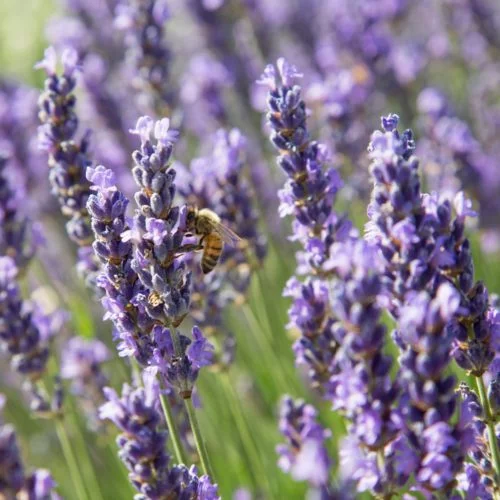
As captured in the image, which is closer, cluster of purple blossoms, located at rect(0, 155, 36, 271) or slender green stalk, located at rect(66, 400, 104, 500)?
cluster of purple blossoms, located at rect(0, 155, 36, 271)

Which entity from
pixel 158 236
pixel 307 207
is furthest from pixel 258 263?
pixel 158 236

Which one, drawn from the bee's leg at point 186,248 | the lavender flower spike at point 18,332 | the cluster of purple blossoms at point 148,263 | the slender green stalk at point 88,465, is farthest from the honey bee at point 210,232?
the slender green stalk at point 88,465

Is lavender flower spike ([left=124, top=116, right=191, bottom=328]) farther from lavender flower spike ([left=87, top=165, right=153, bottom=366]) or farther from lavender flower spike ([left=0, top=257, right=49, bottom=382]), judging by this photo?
lavender flower spike ([left=0, top=257, right=49, bottom=382])

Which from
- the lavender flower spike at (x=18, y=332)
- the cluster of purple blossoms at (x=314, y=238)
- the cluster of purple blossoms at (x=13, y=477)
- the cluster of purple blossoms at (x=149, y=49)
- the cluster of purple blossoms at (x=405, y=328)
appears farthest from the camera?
the cluster of purple blossoms at (x=149, y=49)

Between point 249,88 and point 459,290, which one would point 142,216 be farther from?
point 249,88

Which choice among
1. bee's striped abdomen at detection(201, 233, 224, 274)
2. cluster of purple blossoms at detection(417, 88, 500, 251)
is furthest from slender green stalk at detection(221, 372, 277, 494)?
cluster of purple blossoms at detection(417, 88, 500, 251)

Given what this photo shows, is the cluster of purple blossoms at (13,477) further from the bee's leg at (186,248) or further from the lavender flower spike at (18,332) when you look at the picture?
the bee's leg at (186,248)
